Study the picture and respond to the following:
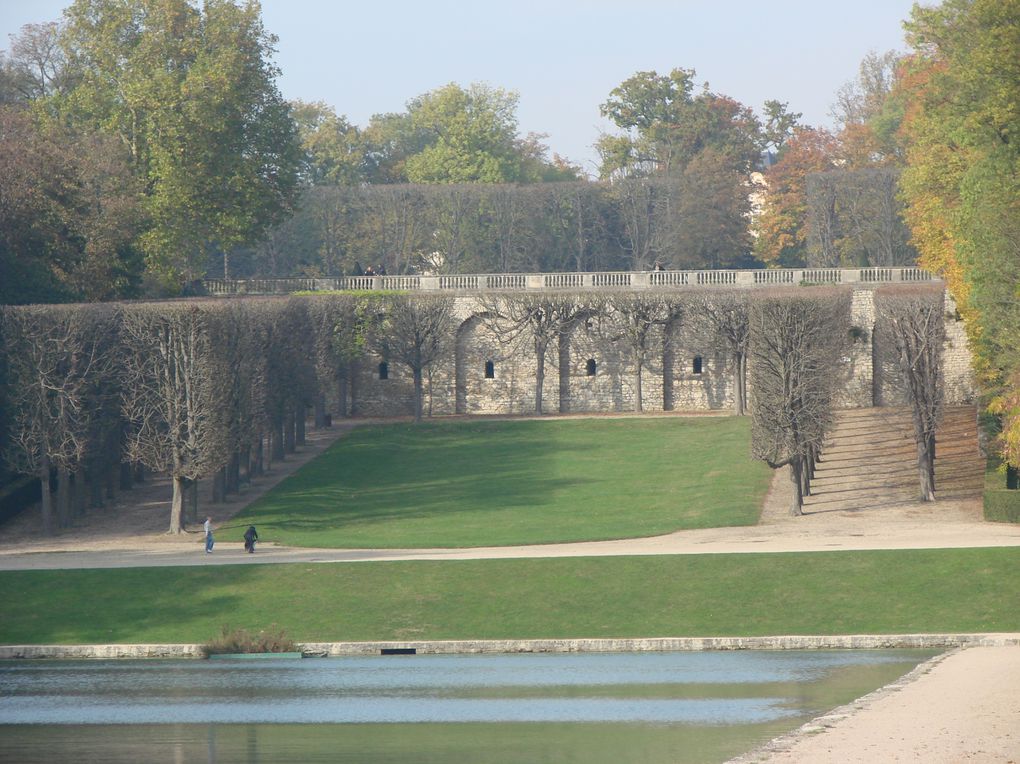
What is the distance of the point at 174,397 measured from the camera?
53500mm

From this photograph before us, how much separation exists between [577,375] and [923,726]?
47.9 meters

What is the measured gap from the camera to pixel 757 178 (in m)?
130

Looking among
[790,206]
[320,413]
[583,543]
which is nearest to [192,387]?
[583,543]

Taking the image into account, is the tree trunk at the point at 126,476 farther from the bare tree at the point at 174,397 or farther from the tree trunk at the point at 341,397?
the tree trunk at the point at 341,397

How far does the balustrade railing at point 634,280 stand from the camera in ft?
251

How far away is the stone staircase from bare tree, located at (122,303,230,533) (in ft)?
63.3

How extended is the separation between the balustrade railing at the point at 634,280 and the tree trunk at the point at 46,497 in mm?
26441

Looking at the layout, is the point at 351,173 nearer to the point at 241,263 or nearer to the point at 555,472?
the point at 241,263

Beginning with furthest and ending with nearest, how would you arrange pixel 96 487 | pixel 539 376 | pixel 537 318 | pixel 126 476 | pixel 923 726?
pixel 537 318 < pixel 539 376 < pixel 126 476 < pixel 96 487 < pixel 923 726

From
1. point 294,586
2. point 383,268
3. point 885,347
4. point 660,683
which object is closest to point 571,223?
point 383,268

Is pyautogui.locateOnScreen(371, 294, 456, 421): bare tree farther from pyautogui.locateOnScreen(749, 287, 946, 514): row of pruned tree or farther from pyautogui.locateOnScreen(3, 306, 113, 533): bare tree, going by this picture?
pyautogui.locateOnScreen(749, 287, 946, 514): row of pruned tree

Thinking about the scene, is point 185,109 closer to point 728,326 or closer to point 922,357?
point 728,326

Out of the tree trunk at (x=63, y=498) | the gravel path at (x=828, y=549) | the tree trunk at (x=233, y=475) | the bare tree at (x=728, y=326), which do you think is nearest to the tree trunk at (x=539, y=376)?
the bare tree at (x=728, y=326)

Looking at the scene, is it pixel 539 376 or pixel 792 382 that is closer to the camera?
pixel 792 382
